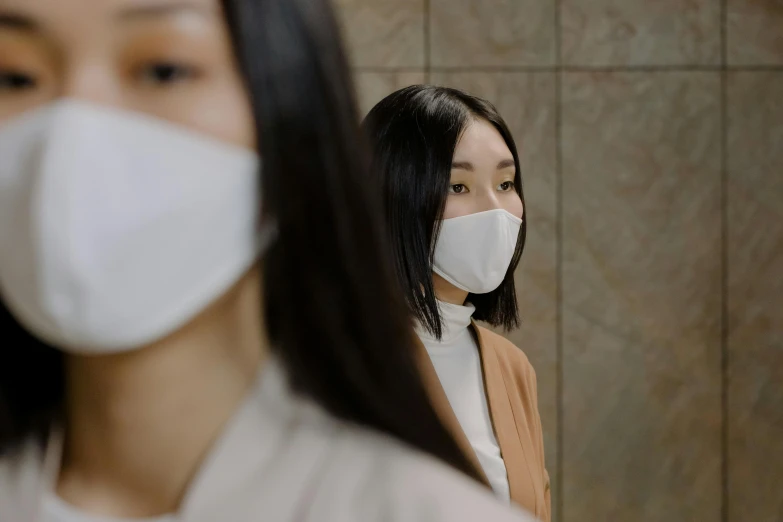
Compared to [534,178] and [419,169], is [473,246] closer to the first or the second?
[419,169]

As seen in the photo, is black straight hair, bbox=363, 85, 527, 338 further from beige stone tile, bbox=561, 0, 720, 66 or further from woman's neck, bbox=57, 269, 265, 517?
beige stone tile, bbox=561, 0, 720, 66

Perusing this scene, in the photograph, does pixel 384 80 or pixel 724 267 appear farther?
pixel 724 267

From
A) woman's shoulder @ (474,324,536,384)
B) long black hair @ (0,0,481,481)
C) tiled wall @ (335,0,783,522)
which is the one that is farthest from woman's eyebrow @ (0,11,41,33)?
tiled wall @ (335,0,783,522)

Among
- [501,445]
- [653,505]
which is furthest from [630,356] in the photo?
[501,445]

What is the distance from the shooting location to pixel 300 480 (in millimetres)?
561

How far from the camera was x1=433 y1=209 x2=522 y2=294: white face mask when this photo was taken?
129 cm

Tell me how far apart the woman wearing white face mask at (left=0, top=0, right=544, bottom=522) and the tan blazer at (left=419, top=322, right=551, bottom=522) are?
0.64m

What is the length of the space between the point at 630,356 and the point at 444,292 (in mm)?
1701

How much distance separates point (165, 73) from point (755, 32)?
279cm

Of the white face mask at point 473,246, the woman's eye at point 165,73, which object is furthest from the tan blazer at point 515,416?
the woman's eye at point 165,73

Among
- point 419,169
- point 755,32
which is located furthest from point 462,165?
point 755,32

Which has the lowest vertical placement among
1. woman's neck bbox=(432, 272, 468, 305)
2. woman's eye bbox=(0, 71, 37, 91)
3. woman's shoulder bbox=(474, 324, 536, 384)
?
woman's shoulder bbox=(474, 324, 536, 384)

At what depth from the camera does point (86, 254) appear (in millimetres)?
508

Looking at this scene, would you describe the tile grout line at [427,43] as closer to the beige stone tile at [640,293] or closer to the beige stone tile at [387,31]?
the beige stone tile at [387,31]
